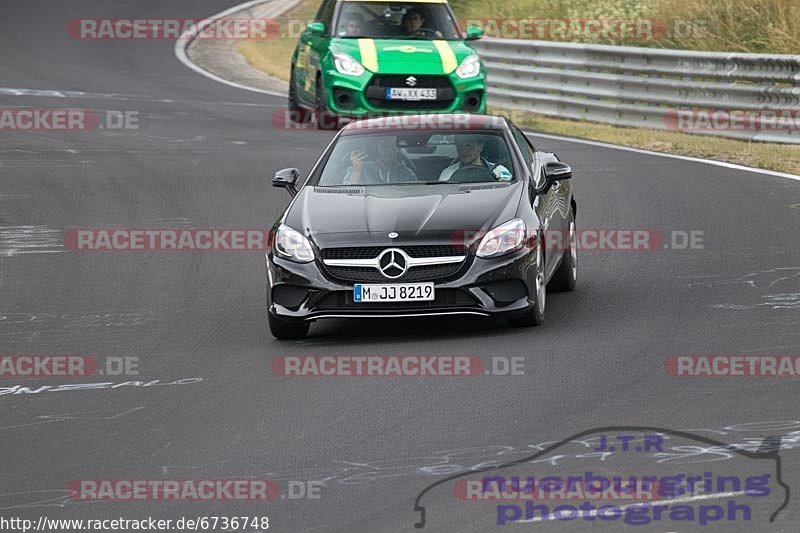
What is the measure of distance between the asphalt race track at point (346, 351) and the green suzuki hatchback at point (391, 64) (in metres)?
2.79

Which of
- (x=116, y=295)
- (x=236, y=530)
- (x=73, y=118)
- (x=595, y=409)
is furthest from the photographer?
(x=73, y=118)

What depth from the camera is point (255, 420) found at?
8281 millimetres

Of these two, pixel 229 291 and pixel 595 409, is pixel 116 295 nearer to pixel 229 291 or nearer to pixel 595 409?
pixel 229 291

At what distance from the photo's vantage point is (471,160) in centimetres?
1146

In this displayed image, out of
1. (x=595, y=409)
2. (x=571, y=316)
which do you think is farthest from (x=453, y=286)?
(x=595, y=409)

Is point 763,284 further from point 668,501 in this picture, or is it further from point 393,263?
point 668,501

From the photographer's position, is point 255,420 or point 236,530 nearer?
point 236,530

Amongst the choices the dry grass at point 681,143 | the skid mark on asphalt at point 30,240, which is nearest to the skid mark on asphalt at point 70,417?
the skid mark on asphalt at point 30,240

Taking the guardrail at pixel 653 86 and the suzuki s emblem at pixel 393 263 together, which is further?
the guardrail at pixel 653 86

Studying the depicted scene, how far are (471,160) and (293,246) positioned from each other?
1.68 metres

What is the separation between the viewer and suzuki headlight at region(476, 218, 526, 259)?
10.2 m

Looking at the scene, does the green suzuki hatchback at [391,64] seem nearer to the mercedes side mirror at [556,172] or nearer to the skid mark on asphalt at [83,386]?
the mercedes side mirror at [556,172]

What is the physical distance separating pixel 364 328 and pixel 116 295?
2.43m

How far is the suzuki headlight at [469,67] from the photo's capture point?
2153cm
